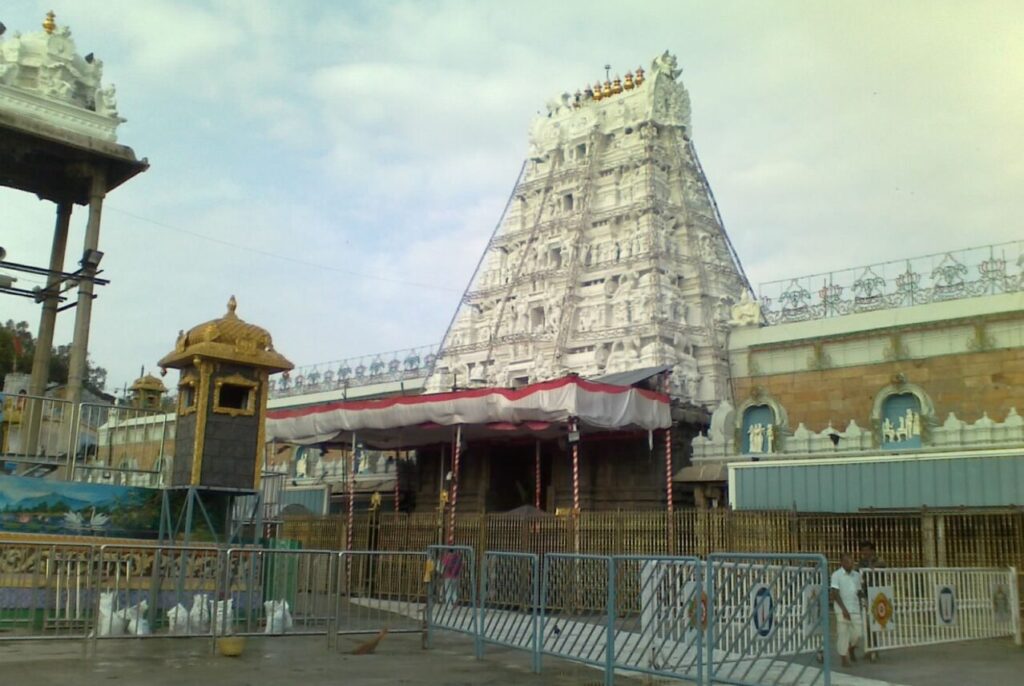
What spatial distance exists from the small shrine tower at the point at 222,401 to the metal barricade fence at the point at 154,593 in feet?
4.65

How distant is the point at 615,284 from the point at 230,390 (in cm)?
2279

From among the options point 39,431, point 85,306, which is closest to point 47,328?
point 85,306

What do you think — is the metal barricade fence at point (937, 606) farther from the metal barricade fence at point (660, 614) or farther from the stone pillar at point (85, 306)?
the stone pillar at point (85, 306)

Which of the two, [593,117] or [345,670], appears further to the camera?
[593,117]

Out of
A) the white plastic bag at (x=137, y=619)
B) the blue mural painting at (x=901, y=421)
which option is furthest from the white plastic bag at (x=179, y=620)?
the blue mural painting at (x=901, y=421)

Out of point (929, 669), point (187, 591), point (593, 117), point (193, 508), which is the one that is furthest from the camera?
point (593, 117)

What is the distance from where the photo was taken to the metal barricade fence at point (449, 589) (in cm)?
1266

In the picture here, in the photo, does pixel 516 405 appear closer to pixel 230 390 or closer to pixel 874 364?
pixel 230 390

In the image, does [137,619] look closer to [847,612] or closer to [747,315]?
[847,612]

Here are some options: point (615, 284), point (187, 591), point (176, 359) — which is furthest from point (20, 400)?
point (615, 284)

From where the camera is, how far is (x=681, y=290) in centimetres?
3644

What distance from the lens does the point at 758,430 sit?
2358 centimetres

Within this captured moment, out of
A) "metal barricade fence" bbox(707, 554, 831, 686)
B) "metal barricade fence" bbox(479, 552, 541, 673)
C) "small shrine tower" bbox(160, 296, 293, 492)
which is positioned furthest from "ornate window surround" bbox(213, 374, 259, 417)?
"metal barricade fence" bbox(707, 554, 831, 686)

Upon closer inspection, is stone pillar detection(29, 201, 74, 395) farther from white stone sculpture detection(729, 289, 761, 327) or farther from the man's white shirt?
white stone sculpture detection(729, 289, 761, 327)
